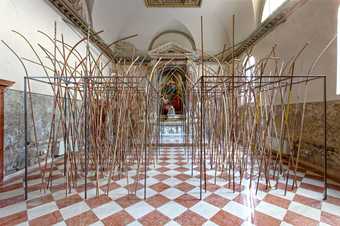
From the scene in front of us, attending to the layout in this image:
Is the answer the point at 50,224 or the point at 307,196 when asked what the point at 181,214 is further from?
the point at 307,196

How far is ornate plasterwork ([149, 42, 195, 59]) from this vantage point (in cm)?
580

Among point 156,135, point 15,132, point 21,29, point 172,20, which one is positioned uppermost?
point 172,20

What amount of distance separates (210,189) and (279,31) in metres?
3.45

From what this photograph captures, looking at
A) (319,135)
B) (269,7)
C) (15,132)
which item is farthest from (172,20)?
(15,132)

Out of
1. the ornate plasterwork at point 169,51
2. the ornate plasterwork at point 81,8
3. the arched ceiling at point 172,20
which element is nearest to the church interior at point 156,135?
the ornate plasterwork at point 81,8

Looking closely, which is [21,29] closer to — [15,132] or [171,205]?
[15,132]

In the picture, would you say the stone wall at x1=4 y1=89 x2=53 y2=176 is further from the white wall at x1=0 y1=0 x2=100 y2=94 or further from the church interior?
the white wall at x1=0 y1=0 x2=100 y2=94

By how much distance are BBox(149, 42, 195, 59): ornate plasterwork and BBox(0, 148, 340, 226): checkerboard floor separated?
476 cm

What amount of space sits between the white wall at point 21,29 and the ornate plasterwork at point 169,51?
10.7ft

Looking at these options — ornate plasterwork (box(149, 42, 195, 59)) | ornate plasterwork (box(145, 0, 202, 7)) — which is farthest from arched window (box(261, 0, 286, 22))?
ornate plasterwork (box(149, 42, 195, 59))

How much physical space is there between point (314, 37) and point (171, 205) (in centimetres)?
305

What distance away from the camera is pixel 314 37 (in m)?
2.50

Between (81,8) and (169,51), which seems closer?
(81,8)

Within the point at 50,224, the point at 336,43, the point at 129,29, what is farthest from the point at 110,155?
the point at 129,29
